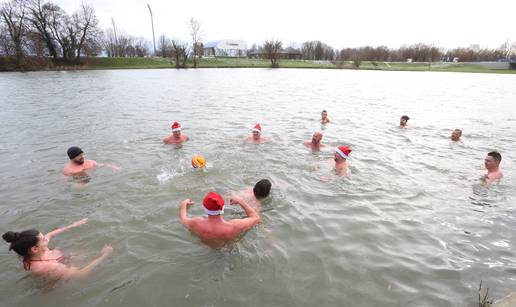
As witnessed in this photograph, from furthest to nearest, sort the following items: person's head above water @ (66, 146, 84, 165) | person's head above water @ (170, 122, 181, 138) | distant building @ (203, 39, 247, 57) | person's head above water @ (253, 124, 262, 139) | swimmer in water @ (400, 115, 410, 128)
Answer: distant building @ (203, 39, 247, 57), swimmer in water @ (400, 115, 410, 128), person's head above water @ (253, 124, 262, 139), person's head above water @ (170, 122, 181, 138), person's head above water @ (66, 146, 84, 165)

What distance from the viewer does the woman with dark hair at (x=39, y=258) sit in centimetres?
364

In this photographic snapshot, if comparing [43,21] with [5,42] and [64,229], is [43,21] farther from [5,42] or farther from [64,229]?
[64,229]

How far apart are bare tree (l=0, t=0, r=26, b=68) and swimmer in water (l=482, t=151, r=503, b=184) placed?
186 ft

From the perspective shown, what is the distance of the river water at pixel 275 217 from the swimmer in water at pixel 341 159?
1.39 ft

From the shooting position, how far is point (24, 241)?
362 cm

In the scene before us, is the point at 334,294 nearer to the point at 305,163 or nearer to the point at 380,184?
the point at 380,184

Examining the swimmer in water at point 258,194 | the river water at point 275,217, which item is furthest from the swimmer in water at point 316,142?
the swimmer in water at point 258,194

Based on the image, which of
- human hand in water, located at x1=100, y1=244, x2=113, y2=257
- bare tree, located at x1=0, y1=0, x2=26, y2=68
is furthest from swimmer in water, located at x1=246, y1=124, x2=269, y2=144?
bare tree, located at x1=0, y1=0, x2=26, y2=68

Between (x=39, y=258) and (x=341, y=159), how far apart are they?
6.28m

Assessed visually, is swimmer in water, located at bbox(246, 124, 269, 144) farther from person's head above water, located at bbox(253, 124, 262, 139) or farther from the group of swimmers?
the group of swimmers

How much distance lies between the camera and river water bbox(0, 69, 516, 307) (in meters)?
3.90

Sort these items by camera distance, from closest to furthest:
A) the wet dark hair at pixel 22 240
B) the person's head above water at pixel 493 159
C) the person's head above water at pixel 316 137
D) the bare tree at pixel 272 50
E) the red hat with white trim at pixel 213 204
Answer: the wet dark hair at pixel 22 240 → the red hat with white trim at pixel 213 204 → the person's head above water at pixel 493 159 → the person's head above water at pixel 316 137 → the bare tree at pixel 272 50

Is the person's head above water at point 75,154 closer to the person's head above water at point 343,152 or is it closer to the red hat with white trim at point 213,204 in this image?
the red hat with white trim at point 213,204

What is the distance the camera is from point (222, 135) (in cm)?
1150
